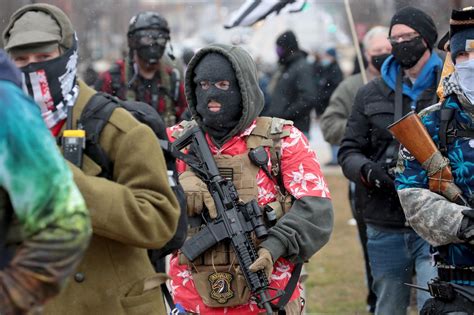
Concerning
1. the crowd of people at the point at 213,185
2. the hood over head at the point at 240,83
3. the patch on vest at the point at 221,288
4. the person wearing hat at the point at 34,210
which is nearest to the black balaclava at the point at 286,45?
the crowd of people at the point at 213,185

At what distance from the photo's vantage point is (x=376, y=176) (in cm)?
606

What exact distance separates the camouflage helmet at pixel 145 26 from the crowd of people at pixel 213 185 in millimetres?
1014

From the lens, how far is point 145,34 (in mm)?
8141

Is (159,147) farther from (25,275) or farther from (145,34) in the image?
(145,34)

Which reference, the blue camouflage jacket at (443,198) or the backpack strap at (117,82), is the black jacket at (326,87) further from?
the blue camouflage jacket at (443,198)

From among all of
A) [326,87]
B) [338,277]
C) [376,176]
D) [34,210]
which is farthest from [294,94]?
[34,210]

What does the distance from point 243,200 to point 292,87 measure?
6.79 meters

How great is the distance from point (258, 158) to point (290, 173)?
0.60 feet

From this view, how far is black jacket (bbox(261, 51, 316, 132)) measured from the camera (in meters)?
11.2

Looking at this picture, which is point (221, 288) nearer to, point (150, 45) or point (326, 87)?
point (150, 45)

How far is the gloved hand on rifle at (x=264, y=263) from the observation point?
459cm

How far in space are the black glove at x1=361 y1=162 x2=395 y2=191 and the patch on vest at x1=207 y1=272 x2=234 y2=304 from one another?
157cm

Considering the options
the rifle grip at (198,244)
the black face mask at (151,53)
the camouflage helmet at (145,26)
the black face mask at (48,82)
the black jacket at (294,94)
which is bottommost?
the black jacket at (294,94)

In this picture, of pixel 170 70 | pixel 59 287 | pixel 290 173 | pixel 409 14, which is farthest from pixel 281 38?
pixel 59 287
